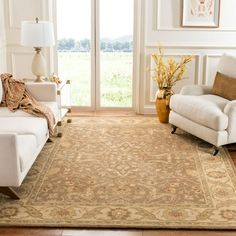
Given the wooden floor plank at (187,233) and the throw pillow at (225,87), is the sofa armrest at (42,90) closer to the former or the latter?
the throw pillow at (225,87)

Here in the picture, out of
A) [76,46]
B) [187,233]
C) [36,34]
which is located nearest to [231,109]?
[187,233]

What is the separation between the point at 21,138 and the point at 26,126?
29 cm

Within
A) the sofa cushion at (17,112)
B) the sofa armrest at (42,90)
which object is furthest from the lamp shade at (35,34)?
the sofa cushion at (17,112)

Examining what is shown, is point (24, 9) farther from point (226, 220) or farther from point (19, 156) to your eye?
point (226, 220)

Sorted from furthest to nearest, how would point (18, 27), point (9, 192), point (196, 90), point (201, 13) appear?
point (18, 27), point (201, 13), point (196, 90), point (9, 192)

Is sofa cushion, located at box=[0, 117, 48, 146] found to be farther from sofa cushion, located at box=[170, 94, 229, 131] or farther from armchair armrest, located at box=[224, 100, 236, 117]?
armchair armrest, located at box=[224, 100, 236, 117]

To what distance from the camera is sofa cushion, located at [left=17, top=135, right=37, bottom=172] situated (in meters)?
3.33

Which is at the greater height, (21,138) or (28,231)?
(21,138)

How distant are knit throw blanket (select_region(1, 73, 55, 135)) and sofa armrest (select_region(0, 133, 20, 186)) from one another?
3.74 feet

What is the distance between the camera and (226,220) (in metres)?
3.04

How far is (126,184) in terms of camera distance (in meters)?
3.65

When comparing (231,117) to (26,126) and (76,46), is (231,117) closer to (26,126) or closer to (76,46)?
(26,126)

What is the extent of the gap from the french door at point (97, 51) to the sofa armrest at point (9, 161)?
3174mm

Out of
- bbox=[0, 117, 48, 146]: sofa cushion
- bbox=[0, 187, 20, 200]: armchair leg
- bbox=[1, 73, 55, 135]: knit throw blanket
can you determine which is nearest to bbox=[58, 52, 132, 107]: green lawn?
bbox=[1, 73, 55, 135]: knit throw blanket
